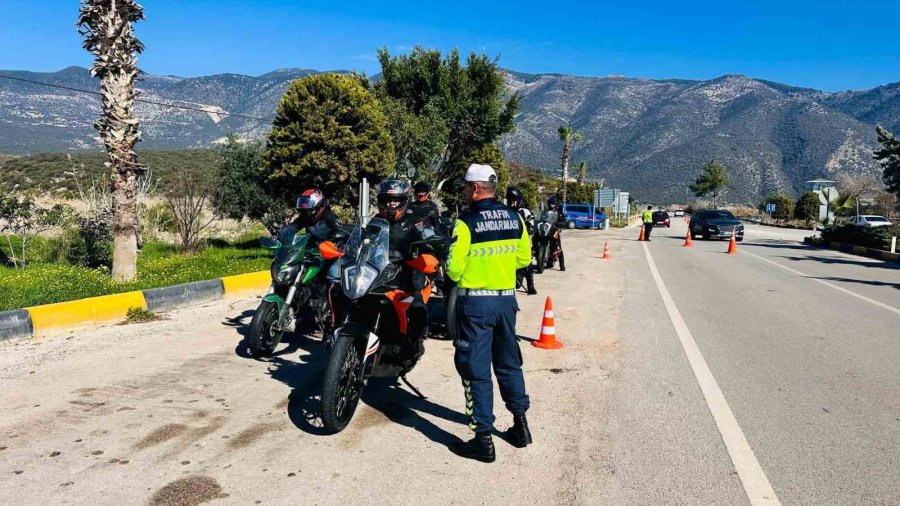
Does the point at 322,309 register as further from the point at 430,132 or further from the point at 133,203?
the point at 430,132

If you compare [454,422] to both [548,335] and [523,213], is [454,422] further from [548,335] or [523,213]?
[523,213]

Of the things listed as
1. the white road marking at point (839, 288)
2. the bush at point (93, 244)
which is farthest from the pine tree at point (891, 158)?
the bush at point (93, 244)

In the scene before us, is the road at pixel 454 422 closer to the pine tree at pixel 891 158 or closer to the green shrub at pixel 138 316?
the green shrub at pixel 138 316

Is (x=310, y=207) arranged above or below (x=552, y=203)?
below

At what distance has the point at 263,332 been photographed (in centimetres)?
639

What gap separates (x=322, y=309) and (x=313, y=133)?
11.8 m

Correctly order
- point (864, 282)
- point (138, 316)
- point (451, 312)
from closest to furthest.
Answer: point (451, 312), point (138, 316), point (864, 282)

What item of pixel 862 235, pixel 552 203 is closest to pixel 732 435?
pixel 552 203

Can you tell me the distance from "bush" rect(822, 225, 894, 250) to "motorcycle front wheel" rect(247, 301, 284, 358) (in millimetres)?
Result: 24638

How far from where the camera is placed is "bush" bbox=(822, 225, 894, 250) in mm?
23859

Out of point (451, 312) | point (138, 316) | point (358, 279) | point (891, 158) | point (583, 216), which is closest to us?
point (358, 279)

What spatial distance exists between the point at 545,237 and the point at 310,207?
275 inches

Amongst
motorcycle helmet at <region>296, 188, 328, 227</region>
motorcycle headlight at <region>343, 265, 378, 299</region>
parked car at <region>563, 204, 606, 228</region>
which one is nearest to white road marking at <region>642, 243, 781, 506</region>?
motorcycle headlight at <region>343, 265, 378, 299</region>

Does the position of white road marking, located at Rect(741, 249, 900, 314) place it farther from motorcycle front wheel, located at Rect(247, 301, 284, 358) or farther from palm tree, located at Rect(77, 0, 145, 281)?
palm tree, located at Rect(77, 0, 145, 281)
